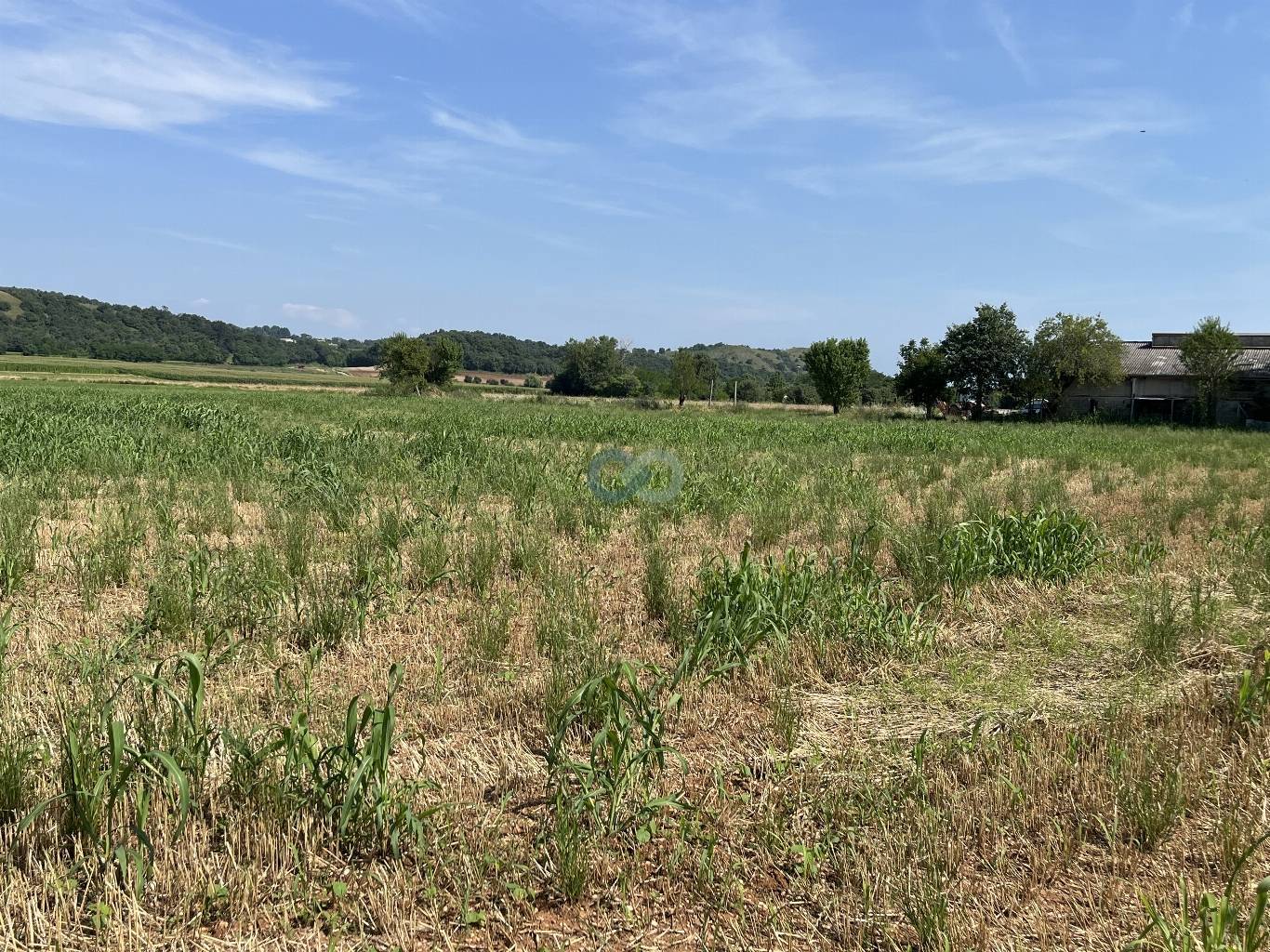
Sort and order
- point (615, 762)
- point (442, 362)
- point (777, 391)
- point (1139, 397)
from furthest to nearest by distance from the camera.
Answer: point (777, 391)
point (442, 362)
point (1139, 397)
point (615, 762)

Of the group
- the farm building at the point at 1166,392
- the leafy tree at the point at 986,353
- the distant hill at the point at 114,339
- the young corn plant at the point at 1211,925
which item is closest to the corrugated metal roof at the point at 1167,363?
the farm building at the point at 1166,392

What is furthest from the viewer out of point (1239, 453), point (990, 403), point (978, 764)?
point (990, 403)

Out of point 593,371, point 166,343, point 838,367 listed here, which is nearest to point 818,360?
point 838,367

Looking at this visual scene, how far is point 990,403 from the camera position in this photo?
62000 mm

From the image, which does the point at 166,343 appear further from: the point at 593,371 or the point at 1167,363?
the point at 1167,363

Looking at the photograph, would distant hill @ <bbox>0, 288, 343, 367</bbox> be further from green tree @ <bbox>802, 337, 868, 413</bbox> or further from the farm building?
the farm building

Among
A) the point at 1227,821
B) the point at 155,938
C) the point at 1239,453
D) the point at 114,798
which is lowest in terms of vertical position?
the point at 155,938

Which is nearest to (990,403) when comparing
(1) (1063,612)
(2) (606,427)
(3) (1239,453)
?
(3) (1239,453)

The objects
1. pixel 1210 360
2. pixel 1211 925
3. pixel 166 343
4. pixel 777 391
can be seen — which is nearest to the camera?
pixel 1211 925

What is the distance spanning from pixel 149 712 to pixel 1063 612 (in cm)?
587

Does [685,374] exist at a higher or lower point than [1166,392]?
higher

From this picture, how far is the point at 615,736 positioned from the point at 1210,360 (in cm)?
5806

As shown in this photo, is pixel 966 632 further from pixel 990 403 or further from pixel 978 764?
pixel 990 403

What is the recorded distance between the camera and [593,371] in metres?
118
